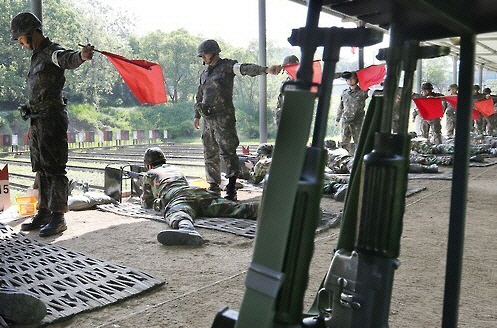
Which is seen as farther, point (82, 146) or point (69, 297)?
point (82, 146)

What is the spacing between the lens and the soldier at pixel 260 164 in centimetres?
612

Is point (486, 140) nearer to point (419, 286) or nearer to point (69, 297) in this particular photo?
point (419, 286)

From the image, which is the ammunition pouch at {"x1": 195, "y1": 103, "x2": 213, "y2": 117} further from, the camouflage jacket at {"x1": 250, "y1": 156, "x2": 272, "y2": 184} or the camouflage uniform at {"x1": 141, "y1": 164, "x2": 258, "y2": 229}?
the camouflage jacket at {"x1": 250, "y1": 156, "x2": 272, "y2": 184}

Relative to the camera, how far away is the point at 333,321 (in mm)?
1201

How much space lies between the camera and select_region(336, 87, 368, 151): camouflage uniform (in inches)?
346

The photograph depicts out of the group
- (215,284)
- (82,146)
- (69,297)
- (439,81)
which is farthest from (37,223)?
(439,81)

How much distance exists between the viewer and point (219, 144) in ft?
17.7

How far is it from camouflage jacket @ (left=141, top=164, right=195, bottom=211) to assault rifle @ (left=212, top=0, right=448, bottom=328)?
10.8ft

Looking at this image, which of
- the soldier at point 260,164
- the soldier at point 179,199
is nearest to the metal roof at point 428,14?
the soldier at point 179,199

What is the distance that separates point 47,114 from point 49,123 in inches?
2.8

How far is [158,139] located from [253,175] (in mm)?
3944

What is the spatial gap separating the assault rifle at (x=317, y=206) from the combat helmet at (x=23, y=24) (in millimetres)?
3353

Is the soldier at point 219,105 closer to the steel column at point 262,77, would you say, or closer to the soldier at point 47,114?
the soldier at point 47,114

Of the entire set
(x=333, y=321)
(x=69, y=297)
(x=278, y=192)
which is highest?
(x=278, y=192)
